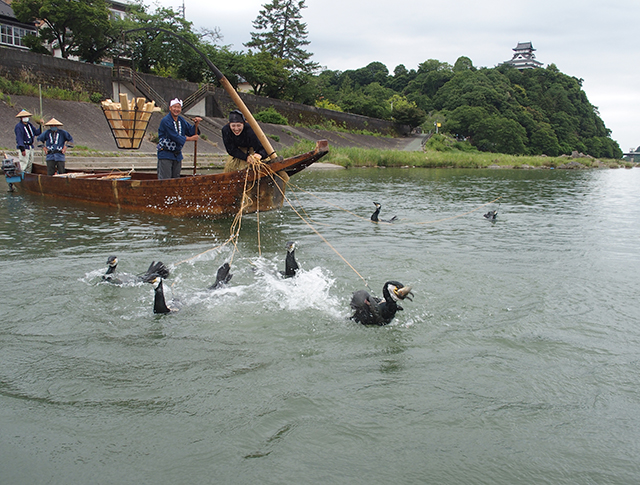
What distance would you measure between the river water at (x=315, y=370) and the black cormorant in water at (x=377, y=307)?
13 centimetres

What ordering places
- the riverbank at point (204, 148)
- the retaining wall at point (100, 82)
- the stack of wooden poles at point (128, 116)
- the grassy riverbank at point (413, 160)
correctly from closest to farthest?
the stack of wooden poles at point (128, 116) < the riverbank at point (204, 148) < the retaining wall at point (100, 82) < the grassy riverbank at point (413, 160)

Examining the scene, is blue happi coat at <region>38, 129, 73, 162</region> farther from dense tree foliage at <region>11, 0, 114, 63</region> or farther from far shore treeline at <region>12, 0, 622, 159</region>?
dense tree foliage at <region>11, 0, 114, 63</region>

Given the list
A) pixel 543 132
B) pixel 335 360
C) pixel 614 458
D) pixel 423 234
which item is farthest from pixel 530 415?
pixel 543 132

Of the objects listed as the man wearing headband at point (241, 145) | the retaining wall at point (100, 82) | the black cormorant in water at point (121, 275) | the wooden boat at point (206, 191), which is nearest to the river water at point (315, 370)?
the black cormorant in water at point (121, 275)

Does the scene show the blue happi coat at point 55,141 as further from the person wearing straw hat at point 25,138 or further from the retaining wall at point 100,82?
the retaining wall at point 100,82

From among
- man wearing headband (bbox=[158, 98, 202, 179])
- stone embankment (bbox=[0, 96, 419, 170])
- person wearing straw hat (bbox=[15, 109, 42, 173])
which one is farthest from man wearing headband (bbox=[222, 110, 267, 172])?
stone embankment (bbox=[0, 96, 419, 170])

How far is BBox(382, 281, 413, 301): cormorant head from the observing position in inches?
186

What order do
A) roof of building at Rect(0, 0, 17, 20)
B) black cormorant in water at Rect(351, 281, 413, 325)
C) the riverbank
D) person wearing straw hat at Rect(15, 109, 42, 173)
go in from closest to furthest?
black cormorant in water at Rect(351, 281, 413, 325) < person wearing straw hat at Rect(15, 109, 42, 173) < the riverbank < roof of building at Rect(0, 0, 17, 20)

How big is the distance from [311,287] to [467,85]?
315ft

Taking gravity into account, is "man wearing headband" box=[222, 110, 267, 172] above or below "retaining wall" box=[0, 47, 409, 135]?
below

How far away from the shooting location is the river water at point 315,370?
3.09 meters

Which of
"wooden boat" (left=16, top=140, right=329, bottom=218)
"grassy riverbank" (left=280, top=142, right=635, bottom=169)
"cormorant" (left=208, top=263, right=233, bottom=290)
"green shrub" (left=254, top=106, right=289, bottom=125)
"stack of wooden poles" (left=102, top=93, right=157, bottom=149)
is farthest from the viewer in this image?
"green shrub" (left=254, top=106, right=289, bottom=125)

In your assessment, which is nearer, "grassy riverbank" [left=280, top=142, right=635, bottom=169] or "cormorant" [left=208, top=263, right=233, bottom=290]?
"cormorant" [left=208, top=263, right=233, bottom=290]

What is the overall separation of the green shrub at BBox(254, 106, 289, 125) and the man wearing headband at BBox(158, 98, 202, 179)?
33761mm
